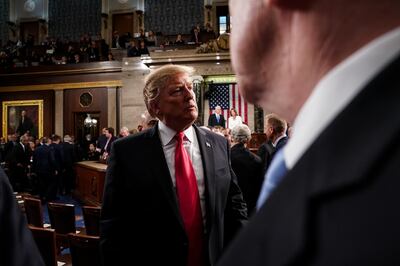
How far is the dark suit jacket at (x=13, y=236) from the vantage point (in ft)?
4.09

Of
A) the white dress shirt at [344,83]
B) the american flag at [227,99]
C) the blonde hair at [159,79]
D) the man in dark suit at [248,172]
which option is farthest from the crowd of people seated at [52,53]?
the white dress shirt at [344,83]

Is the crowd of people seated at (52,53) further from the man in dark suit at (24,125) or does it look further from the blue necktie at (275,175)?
the blue necktie at (275,175)

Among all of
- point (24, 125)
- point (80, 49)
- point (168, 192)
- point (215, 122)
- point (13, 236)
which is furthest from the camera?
point (80, 49)

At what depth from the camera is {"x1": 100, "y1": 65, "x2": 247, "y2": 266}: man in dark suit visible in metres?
1.89

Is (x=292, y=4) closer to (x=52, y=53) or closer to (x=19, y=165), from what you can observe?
(x=19, y=165)

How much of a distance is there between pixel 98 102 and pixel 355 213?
16.3m

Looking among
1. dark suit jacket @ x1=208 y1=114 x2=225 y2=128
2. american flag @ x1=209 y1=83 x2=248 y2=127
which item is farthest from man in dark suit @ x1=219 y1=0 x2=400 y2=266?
american flag @ x1=209 y1=83 x2=248 y2=127

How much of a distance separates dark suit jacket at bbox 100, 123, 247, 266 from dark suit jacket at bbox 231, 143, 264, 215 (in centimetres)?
178

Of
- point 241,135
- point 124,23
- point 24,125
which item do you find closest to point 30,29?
point 124,23

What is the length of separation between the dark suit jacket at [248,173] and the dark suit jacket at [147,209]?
5.85 feet

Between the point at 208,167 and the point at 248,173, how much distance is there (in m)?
1.88

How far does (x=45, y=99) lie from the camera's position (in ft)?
54.3

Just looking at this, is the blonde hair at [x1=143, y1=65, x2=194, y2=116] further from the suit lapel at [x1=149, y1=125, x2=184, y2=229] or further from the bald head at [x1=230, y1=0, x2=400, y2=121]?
the bald head at [x1=230, y1=0, x2=400, y2=121]

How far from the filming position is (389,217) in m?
0.33
